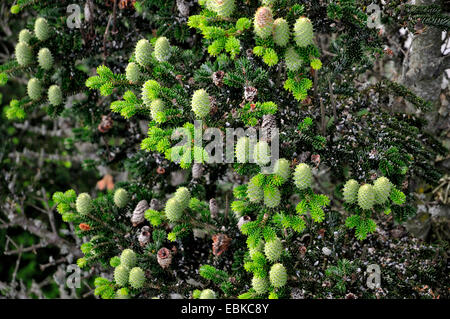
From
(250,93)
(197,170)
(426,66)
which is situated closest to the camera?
(250,93)

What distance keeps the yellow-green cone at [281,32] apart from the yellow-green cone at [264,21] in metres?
0.02

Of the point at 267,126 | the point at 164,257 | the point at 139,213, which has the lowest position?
the point at 164,257

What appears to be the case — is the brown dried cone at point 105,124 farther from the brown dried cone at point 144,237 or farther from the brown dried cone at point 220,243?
the brown dried cone at point 220,243

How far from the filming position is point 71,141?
2988 millimetres

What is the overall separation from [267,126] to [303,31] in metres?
0.37

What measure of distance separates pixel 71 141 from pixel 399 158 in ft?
7.29

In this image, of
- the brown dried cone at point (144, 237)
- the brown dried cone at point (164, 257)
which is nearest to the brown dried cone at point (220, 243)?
the brown dried cone at point (164, 257)

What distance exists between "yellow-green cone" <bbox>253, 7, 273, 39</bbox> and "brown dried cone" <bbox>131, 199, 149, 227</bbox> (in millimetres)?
1072

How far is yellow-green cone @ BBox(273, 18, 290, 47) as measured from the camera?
1.51m

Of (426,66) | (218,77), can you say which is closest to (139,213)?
(218,77)

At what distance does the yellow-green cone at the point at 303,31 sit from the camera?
1.49m

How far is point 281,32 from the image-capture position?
1.51 meters

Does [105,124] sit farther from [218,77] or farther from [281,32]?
[281,32]

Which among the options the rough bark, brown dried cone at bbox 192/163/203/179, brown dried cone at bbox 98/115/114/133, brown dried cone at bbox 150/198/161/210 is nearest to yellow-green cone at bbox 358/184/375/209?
brown dried cone at bbox 192/163/203/179
